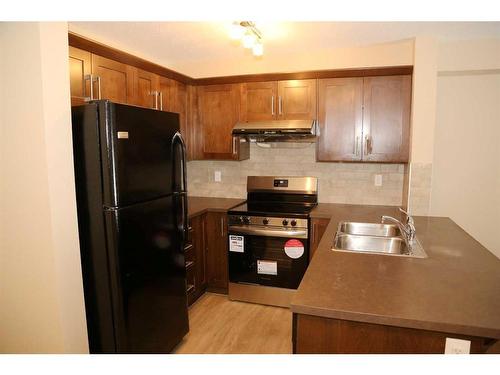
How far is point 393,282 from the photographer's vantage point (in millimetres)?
1385

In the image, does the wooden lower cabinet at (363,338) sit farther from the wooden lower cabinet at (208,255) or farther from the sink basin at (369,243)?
the wooden lower cabinet at (208,255)

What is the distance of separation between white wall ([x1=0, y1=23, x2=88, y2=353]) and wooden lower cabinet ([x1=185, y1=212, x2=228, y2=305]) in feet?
4.06

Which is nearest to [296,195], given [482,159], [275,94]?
[275,94]

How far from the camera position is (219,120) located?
3.33m

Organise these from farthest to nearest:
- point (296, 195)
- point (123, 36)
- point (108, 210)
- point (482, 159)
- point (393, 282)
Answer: point (296, 195), point (482, 159), point (123, 36), point (108, 210), point (393, 282)

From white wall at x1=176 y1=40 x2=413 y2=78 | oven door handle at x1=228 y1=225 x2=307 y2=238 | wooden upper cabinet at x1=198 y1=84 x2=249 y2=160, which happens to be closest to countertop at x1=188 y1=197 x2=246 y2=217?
oven door handle at x1=228 y1=225 x2=307 y2=238

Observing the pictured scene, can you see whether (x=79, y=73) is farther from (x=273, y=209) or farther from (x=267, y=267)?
(x=267, y=267)

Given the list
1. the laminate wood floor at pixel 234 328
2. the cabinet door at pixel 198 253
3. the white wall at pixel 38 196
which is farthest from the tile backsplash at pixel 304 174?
the white wall at pixel 38 196

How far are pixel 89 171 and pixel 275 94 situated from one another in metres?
1.94

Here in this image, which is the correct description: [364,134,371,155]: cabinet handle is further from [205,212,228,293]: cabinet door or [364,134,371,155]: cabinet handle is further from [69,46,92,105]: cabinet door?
[69,46,92,105]: cabinet door

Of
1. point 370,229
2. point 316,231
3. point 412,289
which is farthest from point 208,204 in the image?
point 412,289

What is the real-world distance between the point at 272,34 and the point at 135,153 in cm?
159

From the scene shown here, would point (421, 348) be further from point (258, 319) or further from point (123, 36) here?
point (123, 36)

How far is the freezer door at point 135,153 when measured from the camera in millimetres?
1707
